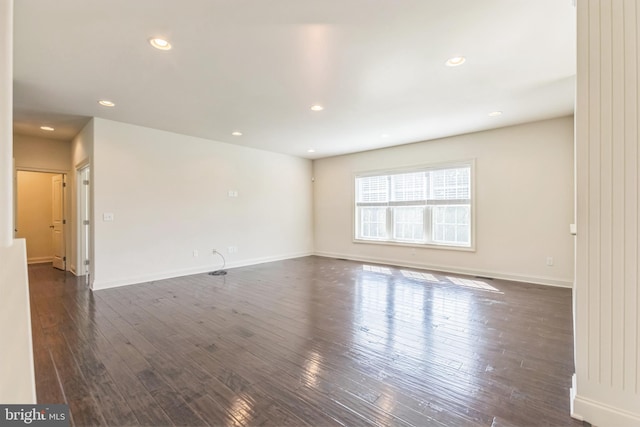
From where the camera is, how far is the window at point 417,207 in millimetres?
5527

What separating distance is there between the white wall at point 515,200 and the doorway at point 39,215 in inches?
311

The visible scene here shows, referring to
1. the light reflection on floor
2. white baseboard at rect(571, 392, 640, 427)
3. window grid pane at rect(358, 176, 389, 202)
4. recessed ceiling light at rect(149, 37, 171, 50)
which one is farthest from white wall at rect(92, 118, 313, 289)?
white baseboard at rect(571, 392, 640, 427)

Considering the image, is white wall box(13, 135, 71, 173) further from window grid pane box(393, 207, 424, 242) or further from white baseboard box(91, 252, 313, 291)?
window grid pane box(393, 207, 424, 242)

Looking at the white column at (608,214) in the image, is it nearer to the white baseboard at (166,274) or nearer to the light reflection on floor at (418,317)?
the light reflection on floor at (418,317)

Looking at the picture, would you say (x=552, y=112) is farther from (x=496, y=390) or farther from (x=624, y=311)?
(x=496, y=390)

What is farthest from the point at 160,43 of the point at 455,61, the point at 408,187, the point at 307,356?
the point at 408,187

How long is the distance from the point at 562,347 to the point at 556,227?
277cm

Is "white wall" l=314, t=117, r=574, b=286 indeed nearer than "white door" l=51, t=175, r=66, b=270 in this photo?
Yes

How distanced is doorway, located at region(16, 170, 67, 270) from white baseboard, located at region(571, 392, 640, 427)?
8.69m

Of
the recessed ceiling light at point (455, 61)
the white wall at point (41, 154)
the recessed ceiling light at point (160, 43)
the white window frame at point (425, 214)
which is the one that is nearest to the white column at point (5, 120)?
the recessed ceiling light at point (160, 43)

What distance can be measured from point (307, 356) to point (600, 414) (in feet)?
6.14

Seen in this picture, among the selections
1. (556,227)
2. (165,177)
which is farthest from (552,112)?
(165,177)

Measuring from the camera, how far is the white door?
6180 mm

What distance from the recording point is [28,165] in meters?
5.53
